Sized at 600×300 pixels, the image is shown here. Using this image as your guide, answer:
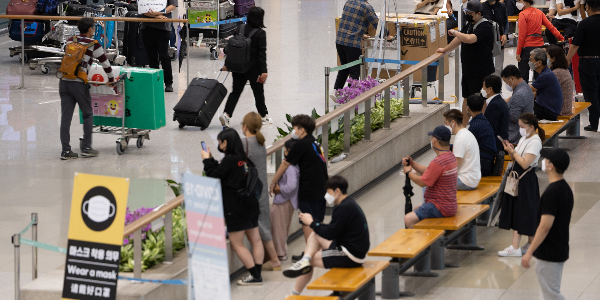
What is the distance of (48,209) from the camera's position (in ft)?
29.2

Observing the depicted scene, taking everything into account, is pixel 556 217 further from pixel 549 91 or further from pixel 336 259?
pixel 549 91

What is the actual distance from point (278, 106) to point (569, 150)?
14.4ft

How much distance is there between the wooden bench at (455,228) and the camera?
7.26 metres

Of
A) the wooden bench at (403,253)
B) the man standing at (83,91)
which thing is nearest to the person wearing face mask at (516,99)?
A: the wooden bench at (403,253)

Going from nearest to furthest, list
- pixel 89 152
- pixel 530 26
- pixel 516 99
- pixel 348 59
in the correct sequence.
Answer: pixel 516 99
pixel 89 152
pixel 530 26
pixel 348 59

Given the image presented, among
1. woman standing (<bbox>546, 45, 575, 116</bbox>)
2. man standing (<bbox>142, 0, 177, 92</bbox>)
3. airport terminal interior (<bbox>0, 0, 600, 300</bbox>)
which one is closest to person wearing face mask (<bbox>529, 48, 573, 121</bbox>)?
woman standing (<bbox>546, 45, 575, 116</bbox>)

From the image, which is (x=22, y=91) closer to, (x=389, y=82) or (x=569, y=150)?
A: (x=389, y=82)

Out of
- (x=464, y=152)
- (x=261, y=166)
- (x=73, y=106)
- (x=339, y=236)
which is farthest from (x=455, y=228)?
(x=73, y=106)

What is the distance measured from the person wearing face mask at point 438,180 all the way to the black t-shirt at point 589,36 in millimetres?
4831

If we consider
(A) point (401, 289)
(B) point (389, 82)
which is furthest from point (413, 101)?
(A) point (401, 289)

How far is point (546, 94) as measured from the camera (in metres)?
10.2

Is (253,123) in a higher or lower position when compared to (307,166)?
higher

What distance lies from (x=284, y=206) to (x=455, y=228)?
1.49m

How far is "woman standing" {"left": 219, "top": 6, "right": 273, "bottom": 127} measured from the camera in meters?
11.4
